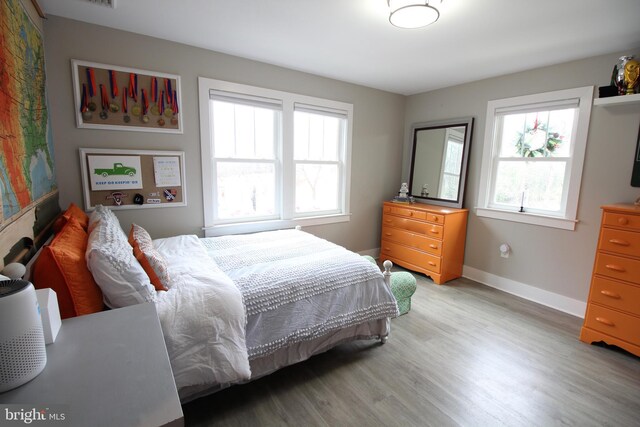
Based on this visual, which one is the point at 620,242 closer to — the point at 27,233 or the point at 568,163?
the point at 568,163

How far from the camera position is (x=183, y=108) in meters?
2.70

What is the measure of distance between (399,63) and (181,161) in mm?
2346

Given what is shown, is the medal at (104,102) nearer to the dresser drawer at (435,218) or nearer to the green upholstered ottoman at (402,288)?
the green upholstered ottoman at (402,288)

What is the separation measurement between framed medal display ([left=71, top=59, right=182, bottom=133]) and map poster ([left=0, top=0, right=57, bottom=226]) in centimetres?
24

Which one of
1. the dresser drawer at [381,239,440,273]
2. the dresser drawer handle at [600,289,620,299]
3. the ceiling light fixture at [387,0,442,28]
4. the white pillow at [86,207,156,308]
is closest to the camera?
the white pillow at [86,207,156,308]

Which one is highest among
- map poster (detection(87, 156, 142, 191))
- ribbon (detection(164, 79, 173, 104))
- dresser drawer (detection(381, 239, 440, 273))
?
ribbon (detection(164, 79, 173, 104))

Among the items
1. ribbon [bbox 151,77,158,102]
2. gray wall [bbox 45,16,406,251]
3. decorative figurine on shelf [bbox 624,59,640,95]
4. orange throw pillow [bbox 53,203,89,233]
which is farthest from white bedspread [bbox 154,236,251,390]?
decorative figurine on shelf [bbox 624,59,640,95]

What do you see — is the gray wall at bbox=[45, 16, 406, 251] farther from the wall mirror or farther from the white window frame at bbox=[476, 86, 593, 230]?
the white window frame at bbox=[476, 86, 593, 230]

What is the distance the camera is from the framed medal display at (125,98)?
2305 millimetres

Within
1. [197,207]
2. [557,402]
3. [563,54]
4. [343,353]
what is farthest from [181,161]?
[563,54]

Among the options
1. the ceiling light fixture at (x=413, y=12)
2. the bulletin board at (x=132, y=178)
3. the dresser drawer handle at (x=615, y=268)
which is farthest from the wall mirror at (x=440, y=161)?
the bulletin board at (x=132, y=178)

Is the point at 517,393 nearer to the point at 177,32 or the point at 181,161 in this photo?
the point at 181,161

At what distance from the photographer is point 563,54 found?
262cm

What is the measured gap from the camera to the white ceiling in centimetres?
194
